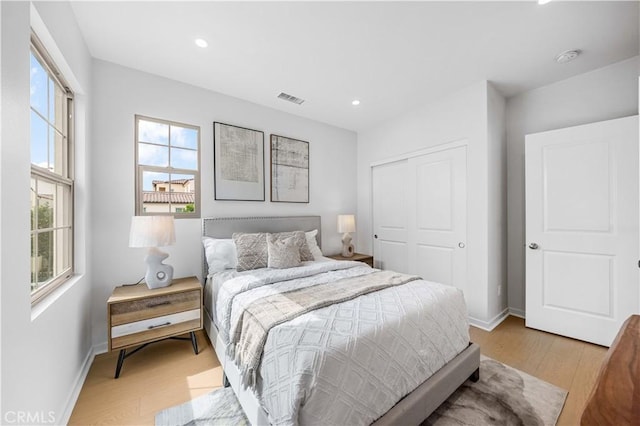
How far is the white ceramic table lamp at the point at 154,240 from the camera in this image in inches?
84.7

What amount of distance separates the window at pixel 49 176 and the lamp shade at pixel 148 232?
41 cm

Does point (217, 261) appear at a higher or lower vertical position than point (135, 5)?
lower

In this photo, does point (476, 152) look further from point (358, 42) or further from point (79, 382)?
point (79, 382)

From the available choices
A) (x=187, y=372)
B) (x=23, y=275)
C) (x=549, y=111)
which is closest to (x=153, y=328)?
(x=187, y=372)

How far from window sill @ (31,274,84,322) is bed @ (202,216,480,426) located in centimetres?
96

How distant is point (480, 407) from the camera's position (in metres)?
1.67

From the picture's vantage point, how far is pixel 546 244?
2.76 m

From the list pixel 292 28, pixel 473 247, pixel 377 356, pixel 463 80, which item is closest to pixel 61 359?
pixel 377 356

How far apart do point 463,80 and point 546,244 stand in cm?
199

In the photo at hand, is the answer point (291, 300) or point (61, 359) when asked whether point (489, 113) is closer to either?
point (291, 300)

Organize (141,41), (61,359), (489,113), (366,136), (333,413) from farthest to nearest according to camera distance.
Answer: (366,136) < (489,113) < (141,41) < (61,359) < (333,413)

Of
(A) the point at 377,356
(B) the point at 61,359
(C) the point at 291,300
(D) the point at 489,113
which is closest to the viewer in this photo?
(A) the point at 377,356

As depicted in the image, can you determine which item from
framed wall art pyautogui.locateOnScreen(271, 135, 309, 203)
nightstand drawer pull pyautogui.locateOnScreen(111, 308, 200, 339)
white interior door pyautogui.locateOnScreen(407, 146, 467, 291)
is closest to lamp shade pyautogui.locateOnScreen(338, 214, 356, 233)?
framed wall art pyautogui.locateOnScreen(271, 135, 309, 203)

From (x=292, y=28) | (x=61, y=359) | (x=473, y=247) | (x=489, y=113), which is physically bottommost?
(x=61, y=359)
